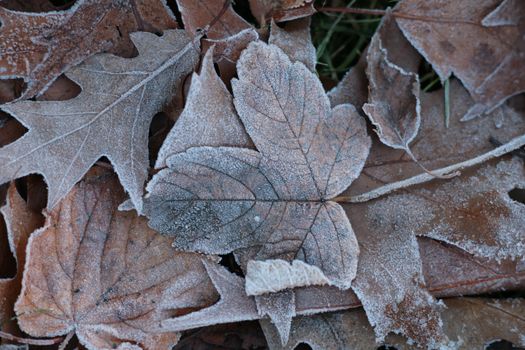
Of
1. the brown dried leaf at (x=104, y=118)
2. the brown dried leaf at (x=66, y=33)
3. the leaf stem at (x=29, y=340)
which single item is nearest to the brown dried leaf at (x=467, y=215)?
the brown dried leaf at (x=104, y=118)

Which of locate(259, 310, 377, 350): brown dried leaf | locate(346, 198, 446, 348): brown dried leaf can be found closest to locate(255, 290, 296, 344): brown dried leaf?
locate(259, 310, 377, 350): brown dried leaf

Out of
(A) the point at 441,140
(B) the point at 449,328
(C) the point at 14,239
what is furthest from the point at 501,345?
(C) the point at 14,239

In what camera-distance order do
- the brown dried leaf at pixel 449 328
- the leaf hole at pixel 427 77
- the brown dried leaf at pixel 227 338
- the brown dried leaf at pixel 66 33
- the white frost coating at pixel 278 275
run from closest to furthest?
the white frost coating at pixel 278 275 < the brown dried leaf at pixel 66 33 < the brown dried leaf at pixel 449 328 < the brown dried leaf at pixel 227 338 < the leaf hole at pixel 427 77

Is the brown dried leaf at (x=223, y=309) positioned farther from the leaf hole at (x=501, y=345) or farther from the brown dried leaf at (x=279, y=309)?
the leaf hole at (x=501, y=345)

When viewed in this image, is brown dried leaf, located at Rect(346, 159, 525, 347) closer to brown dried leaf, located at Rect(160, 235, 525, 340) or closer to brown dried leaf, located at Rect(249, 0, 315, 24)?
brown dried leaf, located at Rect(160, 235, 525, 340)

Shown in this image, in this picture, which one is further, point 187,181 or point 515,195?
point 515,195

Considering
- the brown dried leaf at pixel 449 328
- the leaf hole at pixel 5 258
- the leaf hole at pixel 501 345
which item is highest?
the leaf hole at pixel 5 258

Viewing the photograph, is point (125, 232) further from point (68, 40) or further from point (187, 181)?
point (68, 40)

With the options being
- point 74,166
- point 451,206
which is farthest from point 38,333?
point 451,206
